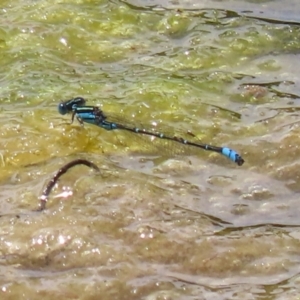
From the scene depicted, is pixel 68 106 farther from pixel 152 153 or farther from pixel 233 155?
pixel 233 155

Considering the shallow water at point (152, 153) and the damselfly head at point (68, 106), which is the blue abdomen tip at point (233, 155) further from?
the damselfly head at point (68, 106)

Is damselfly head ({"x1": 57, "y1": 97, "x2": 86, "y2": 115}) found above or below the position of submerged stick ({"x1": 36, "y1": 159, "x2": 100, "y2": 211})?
above

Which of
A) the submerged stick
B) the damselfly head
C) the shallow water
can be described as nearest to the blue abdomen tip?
the shallow water

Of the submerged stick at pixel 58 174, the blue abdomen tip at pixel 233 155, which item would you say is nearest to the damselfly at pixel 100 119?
the blue abdomen tip at pixel 233 155

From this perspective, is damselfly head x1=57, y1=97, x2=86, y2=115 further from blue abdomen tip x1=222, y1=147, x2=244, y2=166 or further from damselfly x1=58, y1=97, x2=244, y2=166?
blue abdomen tip x1=222, y1=147, x2=244, y2=166

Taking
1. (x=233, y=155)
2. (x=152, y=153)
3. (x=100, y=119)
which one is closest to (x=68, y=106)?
(x=100, y=119)
